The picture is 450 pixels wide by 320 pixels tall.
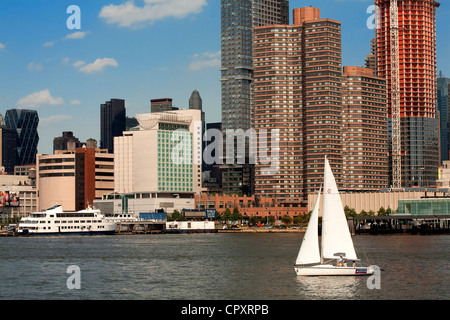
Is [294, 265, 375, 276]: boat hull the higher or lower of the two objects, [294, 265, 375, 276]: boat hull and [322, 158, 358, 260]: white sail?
the lower

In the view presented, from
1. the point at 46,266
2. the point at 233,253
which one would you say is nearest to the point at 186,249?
the point at 233,253

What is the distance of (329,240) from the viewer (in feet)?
321

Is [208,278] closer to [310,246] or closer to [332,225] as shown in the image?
[310,246]

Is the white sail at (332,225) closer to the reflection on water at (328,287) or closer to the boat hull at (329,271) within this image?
the boat hull at (329,271)

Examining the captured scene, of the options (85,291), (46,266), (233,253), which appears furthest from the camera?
(233,253)

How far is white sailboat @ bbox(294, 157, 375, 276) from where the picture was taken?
97.9 metres

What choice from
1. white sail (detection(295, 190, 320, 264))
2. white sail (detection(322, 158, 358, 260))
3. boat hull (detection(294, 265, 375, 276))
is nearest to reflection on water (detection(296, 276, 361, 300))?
boat hull (detection(294, 265, 375, 276))

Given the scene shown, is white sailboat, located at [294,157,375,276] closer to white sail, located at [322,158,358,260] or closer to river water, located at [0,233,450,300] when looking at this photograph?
white sail, located at [322,158,358,260]

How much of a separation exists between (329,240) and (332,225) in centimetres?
186

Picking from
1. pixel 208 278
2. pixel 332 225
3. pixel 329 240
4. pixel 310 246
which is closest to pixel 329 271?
pixel 310 246

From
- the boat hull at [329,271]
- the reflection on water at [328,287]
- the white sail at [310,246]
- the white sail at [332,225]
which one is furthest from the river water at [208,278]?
the white sail at [332,225]
